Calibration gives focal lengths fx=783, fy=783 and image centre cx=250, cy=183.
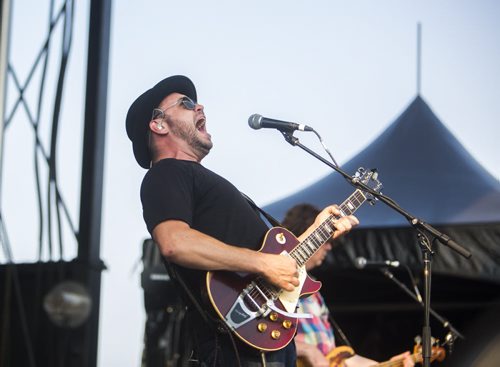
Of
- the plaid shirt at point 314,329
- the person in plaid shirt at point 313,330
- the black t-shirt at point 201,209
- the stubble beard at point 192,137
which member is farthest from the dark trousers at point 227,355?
the plaid shirt at point 314,329

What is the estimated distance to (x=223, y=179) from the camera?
3.00 metres

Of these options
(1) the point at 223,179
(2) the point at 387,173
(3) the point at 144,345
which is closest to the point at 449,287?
(2) the point at 387,173

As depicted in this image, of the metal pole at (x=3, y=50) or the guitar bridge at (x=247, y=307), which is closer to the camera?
the metal pole at (x=3, y=50)

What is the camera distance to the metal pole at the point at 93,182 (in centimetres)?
330

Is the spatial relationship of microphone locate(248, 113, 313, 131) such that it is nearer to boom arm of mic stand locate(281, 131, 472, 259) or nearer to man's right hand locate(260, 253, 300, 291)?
boom arm of mic stand locate(281, 131, 472, 259)

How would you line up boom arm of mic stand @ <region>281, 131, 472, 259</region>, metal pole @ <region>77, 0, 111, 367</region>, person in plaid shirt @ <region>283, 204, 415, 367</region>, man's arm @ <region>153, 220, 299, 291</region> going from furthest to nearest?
1. person in plaid shirt @ <region>283, 204, 415, 367</region>
2. metal pole @ <region>77, 0, 111, 367</region>
3. boom arm of mic stand @ <region>281, 131, 472, 259</region>
4. man's arm @ <region>153, 220, 299, 291</region>

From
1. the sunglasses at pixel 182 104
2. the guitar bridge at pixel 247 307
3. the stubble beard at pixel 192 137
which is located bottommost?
the guitar bridge at pixel 247 307

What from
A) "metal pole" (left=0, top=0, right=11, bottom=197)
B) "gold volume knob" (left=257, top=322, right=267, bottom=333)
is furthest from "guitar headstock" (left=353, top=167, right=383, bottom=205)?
"metal pole" (left=0, top=0, right=11, bottom=197)

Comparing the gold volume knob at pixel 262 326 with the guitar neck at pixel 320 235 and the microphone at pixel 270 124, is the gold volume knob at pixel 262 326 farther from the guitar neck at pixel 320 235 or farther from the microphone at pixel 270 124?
the microphone at pixel 270 124

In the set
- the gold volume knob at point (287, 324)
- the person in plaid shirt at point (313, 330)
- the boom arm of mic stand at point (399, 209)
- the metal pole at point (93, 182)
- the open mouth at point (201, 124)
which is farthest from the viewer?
the person in plaid shirt at point (313, 330)

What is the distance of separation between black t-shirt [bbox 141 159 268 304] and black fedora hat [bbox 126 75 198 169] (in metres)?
0.34

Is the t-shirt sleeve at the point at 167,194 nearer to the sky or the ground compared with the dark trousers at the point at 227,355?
nearer to the sky

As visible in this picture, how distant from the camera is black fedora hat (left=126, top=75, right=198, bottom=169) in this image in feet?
10.7

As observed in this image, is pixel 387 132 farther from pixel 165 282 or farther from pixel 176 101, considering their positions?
pixel 176 101
